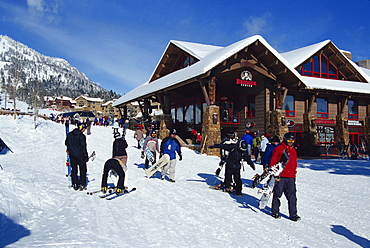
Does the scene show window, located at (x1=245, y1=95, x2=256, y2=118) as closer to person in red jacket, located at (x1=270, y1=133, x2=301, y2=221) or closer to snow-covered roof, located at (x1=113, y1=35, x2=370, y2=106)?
snow-covered roof, located at (x1=113, y1=35, x2=370, y2=106)

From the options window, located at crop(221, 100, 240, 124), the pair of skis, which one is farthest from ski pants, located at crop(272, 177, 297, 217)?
window, located at crop(221, 100, 240, 124)

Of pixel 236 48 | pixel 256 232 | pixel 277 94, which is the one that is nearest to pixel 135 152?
pixel 236 48

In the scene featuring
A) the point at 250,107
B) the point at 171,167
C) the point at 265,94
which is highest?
the point at 265,94

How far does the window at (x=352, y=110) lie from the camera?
75.4 feet

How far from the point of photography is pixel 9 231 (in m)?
4.15

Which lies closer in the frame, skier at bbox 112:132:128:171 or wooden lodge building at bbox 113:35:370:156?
skier at bbox 112:132:128:171

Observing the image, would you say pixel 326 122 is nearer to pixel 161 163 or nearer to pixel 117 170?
pixel 161 163

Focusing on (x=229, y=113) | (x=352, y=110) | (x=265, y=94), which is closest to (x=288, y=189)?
(x=265, y=94)

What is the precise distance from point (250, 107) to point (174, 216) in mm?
16175

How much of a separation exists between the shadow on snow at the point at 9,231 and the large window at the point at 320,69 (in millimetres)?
21670

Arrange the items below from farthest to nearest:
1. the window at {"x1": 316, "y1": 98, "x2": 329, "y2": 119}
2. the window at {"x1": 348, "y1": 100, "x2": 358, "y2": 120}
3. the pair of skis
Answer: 1. the window at {"x1": 348, "y1": 100, "x2": 358, "y2": 120}
2. the window at {"x1": 316, "y1": 98, "x2": 329, "y2": 119}
3. the pair of skis

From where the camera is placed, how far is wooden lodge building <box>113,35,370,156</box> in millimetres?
16656

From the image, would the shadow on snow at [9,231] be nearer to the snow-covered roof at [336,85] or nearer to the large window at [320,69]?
the snow-covered roof at [336,85]

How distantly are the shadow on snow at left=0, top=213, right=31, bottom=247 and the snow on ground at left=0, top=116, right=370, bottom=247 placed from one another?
0.01 metres
